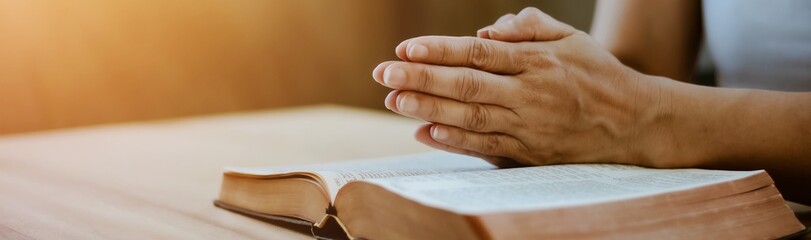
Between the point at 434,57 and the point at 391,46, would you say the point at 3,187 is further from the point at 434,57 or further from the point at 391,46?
the point at 391,46

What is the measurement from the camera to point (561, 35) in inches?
30.7

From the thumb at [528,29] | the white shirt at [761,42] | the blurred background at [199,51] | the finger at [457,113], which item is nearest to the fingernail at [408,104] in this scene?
the finger at [457,113]

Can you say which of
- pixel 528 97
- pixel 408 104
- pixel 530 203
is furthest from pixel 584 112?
pixel 530 203

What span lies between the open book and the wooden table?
0.16 ft

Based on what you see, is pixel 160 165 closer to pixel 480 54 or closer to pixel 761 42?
pixel 480 54

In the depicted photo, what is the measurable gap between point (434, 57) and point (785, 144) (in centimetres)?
31

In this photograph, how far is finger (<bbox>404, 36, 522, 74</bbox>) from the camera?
0.69 m

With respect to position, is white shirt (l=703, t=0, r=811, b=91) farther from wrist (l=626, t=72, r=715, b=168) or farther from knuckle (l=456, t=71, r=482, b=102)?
knuckle (l=456, t=71, r=482, b=102)

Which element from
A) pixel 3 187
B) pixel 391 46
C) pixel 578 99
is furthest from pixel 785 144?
pixel 391 46

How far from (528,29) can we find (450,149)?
13cm

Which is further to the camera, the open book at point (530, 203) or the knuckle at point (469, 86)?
the knuckle at point (469, 86)

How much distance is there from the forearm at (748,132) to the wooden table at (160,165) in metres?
0.35

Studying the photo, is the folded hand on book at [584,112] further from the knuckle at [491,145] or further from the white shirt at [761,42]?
the white shirt at [761,42]

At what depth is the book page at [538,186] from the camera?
1.60 feet
